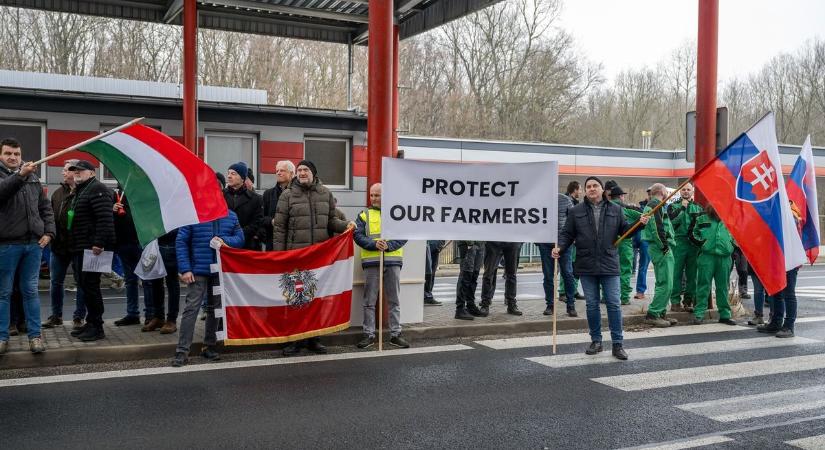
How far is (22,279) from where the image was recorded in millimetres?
7504

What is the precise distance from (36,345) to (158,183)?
6.73 feet

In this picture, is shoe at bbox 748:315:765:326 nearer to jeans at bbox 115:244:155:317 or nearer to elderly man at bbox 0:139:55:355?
jeans at bbox 115:244:155:317

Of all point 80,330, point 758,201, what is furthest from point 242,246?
point 758,201

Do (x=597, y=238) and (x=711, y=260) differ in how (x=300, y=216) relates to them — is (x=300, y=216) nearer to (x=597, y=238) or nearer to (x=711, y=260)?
(x=597, y=238)

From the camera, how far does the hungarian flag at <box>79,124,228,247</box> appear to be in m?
7.38

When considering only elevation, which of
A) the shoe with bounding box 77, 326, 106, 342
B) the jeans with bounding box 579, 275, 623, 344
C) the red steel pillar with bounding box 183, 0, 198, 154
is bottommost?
the shoe with bounding box 77, 326, 106, 342

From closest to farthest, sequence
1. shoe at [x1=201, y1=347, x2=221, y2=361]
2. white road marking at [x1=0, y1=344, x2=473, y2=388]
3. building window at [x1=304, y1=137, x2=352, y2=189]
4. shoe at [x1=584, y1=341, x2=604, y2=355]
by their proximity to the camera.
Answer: white road marking at [x1=0, y1=344, x2=473, y2=388] → shoe at [x1=201, y1=347, x2=221, y2=361] → shoe at [x1=584, y1=341, x2=604, y2=355] → building window at [x1=304, y1=137, x2=352, y2=189]

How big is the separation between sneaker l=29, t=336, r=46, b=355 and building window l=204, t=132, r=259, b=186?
33.3 ft

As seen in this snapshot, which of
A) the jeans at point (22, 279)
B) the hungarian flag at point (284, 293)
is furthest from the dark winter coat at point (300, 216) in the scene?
the jeans at point (22, 279)

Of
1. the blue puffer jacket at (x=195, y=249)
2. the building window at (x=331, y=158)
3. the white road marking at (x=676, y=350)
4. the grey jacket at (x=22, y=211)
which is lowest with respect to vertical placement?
the white road marking at (x=676, y=350)

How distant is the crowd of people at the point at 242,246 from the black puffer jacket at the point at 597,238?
12 mm

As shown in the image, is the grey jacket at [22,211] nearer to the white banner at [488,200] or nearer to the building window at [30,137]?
the white banner at [488,200]

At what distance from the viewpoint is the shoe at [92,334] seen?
805cm

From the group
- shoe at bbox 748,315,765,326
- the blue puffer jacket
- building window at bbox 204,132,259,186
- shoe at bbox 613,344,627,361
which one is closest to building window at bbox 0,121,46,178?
building window at bbox 204,132,259,186
